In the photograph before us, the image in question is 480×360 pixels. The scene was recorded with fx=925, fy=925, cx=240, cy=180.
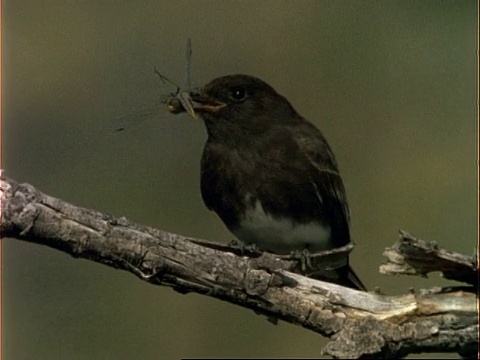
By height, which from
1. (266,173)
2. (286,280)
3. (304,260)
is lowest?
(286,280)

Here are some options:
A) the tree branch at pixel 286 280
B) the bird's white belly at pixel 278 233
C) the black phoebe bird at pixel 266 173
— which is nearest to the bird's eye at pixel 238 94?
the black phoebe bird at pixel 266 173

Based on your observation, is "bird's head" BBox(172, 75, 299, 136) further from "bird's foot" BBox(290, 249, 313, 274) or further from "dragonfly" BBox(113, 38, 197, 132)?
"bird's foot" BBox(290, 249, 313, 274)

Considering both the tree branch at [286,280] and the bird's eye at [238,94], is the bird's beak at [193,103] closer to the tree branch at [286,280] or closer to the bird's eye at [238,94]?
the bird's eye at [238,94]

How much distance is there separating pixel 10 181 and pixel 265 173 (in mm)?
418

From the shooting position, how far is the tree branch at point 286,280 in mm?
842

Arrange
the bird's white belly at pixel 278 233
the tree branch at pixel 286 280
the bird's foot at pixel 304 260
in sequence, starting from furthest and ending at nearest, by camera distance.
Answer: the bird's white belly at pixel 278 233, the bird's foot at pixel 304 260, the tree branch at pixel 286 280

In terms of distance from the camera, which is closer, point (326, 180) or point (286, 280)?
point (286, 280)

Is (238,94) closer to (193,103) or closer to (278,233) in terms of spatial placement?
(193,103)

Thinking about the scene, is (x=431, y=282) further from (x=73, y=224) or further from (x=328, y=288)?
(x=73, y=224)

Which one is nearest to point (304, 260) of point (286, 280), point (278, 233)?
point (278, 233)

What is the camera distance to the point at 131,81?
1.19 metres

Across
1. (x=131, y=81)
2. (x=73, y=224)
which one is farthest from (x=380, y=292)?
(x=131, y=81)

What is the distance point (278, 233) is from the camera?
3.93ft

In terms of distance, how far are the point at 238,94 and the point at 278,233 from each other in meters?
0.19
